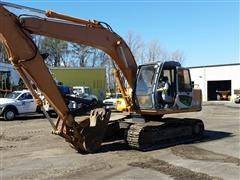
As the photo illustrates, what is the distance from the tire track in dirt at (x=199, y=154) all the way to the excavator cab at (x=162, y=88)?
64.4 inches

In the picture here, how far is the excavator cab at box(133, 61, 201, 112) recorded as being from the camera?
47.6ft

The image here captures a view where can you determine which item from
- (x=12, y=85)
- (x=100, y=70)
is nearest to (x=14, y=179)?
(x=12, y=85)

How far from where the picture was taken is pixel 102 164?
1112 cm

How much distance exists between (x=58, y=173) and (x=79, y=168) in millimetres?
679

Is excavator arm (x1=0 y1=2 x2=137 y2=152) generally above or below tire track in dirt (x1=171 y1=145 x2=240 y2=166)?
above

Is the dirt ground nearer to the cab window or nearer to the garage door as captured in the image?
the cab window

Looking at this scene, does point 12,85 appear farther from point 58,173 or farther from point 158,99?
point 58,173

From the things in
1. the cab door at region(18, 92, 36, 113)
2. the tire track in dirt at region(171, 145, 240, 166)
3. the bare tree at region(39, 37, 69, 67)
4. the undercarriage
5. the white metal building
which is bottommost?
the tire track in dirt at region(171, 145, 240, 166)

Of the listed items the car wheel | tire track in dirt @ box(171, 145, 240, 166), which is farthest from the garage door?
tire track in dirt @ box(171, 145, 240, 166)

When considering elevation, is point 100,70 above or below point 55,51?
below

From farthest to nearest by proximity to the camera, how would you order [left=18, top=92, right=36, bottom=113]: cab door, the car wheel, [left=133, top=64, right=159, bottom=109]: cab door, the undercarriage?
[left=18, top=92, right=36, bottom=113]: cab door, the car wheel, [left=133, top=64, right=159, bottom=109]: cab door, the undercarriage

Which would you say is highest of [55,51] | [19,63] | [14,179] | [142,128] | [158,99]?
[55,51]

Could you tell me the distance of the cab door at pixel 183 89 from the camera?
15184 mm

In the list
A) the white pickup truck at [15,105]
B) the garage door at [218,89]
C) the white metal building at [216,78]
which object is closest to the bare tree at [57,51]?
the white metal building at [216,78]
